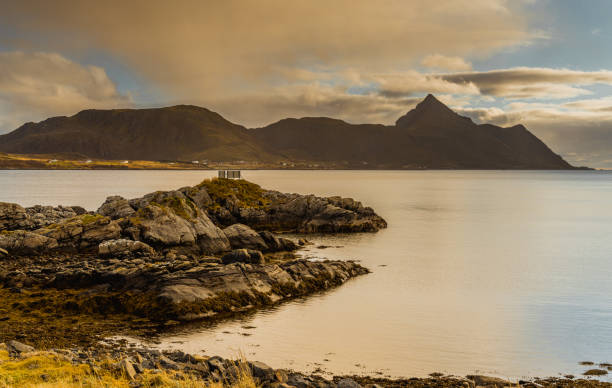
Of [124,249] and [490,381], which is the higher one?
[124,249]

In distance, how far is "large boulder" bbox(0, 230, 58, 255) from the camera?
38.3 meters

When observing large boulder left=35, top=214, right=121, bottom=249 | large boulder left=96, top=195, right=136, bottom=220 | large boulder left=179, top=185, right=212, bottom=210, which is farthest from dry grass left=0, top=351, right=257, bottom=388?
large boulder left=179, top=185, right=212, bottom=210

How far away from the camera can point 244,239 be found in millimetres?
45688

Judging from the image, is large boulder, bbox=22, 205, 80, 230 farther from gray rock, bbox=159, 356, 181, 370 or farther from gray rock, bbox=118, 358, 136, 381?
gray rock, bbox=118, 358, 136, 381

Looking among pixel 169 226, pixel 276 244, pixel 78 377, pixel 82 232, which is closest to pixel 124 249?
pixel 169 226

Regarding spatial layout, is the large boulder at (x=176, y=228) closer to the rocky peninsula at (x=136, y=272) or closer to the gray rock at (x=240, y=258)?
the rocky peninsula at (x=136, y=272)

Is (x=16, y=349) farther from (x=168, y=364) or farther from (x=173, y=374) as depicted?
(x=173, y=374)

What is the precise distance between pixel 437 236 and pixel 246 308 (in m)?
41.3

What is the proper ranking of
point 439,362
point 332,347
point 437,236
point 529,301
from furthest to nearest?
point 437,236 → point 529,301 → point 332,347 → point 439,362

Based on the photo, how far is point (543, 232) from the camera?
68.4 meters

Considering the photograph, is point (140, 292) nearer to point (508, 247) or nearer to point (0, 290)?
point (0, 290)

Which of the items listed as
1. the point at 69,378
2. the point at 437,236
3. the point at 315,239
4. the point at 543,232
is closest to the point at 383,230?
the point at 437,236

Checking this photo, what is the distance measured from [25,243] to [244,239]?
61.7 ft

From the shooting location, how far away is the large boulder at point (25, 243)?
126ft
